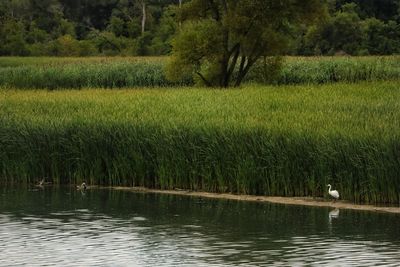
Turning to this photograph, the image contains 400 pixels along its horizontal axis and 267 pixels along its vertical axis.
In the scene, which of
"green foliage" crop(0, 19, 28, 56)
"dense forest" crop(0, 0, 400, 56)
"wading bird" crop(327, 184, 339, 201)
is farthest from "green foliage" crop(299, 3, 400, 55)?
"wading bird" crop(327, 184, 339, 201)

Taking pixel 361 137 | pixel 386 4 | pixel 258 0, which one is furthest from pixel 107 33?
pixel 361 137

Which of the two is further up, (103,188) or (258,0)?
(258,0)

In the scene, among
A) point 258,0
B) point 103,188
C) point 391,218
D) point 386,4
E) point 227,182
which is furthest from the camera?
point 386,4

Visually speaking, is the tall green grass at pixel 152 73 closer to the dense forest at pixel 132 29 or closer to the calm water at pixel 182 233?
the dense forest at pixel 132 29

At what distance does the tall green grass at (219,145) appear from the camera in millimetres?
19891

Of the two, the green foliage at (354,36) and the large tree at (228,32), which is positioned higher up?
the green foliage at (354,36)

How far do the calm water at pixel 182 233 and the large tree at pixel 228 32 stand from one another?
15.5 metres

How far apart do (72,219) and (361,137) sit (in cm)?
629

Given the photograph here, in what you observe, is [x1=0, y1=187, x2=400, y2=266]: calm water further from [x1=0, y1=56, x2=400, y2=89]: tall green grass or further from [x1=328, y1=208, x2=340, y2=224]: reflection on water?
[x1=0, y1=56, x2=400, y2=89]: tall green grass

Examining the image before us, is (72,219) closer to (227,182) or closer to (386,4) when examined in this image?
(227,182)

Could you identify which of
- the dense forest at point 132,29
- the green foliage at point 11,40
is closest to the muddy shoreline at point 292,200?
the dense forest at point 132,29

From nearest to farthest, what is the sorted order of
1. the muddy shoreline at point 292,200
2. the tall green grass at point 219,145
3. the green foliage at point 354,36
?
1. the muddy shoreline at point 292,200
2. the tall green grass at point 219,145
3. the green foliage at point 354,36

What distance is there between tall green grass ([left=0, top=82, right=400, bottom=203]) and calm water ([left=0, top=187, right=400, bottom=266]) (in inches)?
37.0

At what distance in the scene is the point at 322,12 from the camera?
37.2 m
